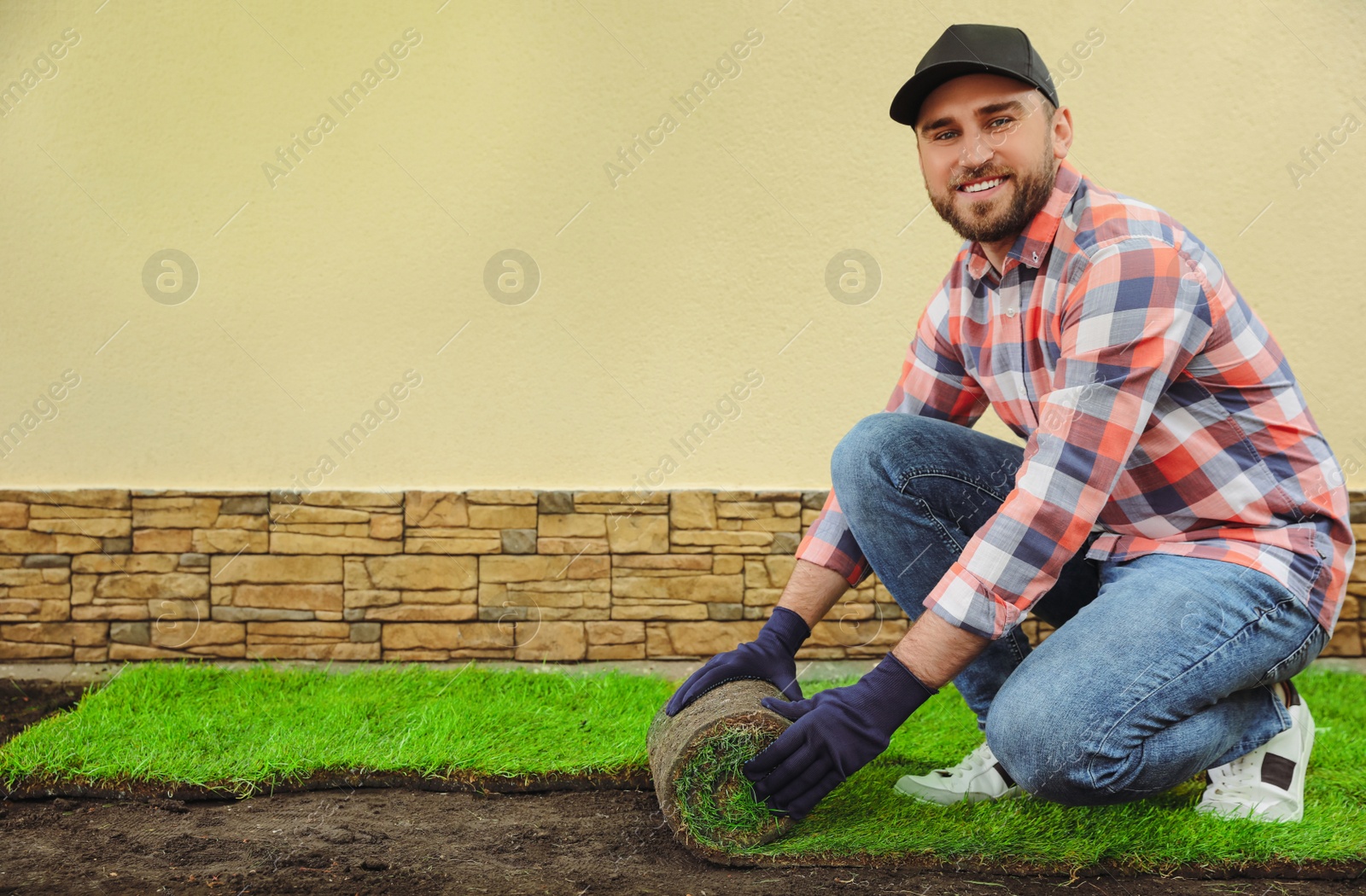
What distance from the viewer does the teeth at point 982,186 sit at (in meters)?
2.07

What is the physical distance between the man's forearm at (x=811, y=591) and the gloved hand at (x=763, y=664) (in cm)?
2

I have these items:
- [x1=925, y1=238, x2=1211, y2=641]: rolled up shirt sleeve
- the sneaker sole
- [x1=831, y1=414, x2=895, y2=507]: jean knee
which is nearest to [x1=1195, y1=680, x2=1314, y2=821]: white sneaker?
the sneaker sole

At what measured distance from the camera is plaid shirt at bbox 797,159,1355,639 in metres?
1.81

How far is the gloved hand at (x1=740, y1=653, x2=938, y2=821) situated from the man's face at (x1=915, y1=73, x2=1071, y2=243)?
1.01m

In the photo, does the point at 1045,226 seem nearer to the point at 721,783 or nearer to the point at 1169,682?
the point at 1169,682

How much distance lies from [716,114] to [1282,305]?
2.21m

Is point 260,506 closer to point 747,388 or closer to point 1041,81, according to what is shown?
point 747,388

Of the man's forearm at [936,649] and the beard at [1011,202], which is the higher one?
the beard at [1011,202]

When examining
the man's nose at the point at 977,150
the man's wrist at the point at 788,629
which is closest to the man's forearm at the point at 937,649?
the man's wrist at the point at 788,629

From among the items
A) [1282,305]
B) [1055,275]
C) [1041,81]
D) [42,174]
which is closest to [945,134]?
[1041,81]

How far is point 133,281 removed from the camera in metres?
3.34

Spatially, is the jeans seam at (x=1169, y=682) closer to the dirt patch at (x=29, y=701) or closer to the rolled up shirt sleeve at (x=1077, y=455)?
the rolled up shirt sleeve at (x=1077, y=455)

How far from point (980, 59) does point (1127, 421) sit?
85 cm

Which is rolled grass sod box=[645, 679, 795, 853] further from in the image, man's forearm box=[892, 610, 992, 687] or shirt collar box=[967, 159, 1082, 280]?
shirt collar box=[967, 159, 1082, 280]
